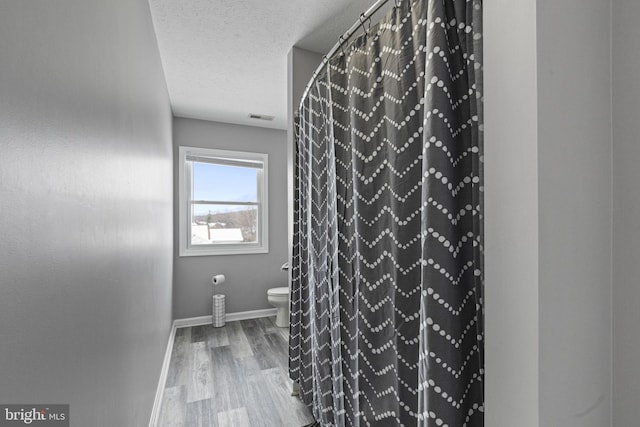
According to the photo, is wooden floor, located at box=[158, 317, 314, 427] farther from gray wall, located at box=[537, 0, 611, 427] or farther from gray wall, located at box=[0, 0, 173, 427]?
gray wall, located at box=[537, 0, 611, 427]

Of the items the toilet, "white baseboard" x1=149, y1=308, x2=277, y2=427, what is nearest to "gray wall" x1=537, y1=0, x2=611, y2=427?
"white baseboard" x1=149, y1=308, x2=277, y2=427

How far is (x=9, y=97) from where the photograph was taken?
18.3 inches

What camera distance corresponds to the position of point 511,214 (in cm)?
60

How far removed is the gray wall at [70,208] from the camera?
0.48m

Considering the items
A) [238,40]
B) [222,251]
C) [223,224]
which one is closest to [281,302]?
[222,251]

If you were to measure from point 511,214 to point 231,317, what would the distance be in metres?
3.57

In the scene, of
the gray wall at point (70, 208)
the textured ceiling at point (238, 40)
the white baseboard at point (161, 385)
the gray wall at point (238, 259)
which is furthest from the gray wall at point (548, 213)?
the gray wall at point (238, 259)

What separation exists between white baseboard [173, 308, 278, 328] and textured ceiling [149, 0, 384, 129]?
244 centimetres

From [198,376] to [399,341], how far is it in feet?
6.48

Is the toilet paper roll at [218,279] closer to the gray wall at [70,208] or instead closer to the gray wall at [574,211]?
the gray wall at [70,208]

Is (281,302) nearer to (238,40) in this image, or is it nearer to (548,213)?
(238,40)

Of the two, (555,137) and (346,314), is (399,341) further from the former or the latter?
(555,137)

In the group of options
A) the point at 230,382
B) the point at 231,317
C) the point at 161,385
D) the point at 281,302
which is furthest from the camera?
the point at 231,317

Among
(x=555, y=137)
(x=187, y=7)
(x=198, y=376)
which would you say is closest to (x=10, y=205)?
(x=555, y=137)
